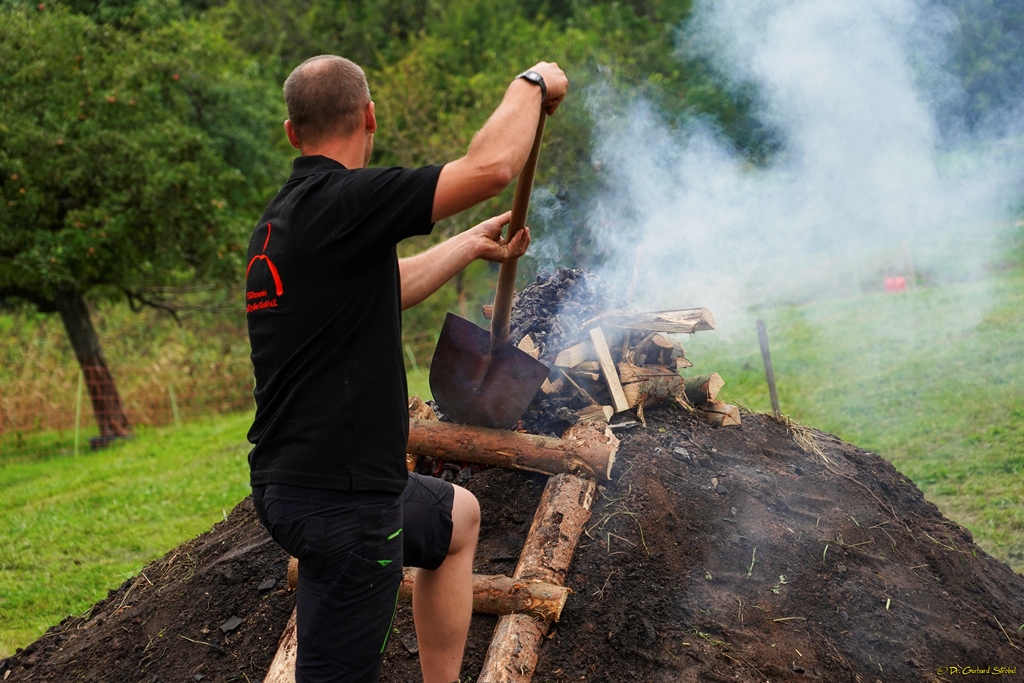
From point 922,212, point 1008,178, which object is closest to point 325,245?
point 1008,178

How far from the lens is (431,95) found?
51.5 ft

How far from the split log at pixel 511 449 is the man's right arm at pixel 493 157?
1796 mm

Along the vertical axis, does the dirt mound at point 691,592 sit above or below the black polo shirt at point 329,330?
below

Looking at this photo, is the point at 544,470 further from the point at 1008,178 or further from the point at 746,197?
the point at 1008,178

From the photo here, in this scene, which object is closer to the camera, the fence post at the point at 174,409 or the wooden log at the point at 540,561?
the wooden log at the point at 540,561

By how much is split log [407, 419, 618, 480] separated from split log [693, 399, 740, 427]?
0.91 m

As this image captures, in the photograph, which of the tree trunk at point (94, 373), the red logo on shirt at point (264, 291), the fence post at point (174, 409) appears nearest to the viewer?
the red logo on shirt at point (264, 291)

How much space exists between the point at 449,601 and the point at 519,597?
0.63m

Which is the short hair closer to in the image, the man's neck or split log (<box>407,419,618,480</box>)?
the man's neck

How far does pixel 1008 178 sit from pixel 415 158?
9.93 meters

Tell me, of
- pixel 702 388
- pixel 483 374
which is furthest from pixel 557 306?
pixel 483 374

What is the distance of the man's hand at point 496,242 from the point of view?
2.88 m

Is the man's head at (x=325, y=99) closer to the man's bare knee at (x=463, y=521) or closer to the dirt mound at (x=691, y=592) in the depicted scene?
Result: the man's bare knee at (x=463, y=521)

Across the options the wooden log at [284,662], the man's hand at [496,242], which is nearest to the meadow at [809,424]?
the wooden log at [284,662]
